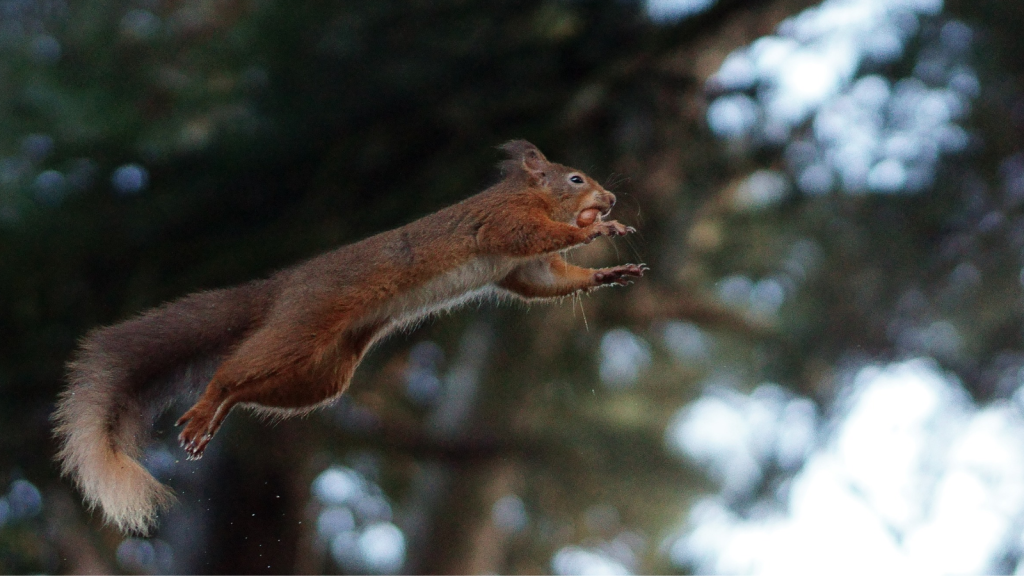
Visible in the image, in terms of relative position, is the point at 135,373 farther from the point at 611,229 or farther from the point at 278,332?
the point at 611,229

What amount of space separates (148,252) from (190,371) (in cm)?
175

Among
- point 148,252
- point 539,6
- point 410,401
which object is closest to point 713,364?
point 410,401

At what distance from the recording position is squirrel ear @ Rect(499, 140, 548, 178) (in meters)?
2.53

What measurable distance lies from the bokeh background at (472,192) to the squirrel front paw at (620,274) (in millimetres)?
39

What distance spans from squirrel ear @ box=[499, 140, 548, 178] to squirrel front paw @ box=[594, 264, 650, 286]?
36cm

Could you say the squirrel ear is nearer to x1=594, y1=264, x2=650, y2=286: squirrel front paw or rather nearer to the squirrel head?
the squirrel head

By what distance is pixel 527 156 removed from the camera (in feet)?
8.83

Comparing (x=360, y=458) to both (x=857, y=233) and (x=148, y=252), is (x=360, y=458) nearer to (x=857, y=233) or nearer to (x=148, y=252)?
(x=148, y=252)

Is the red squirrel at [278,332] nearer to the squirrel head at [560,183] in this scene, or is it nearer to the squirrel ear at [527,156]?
the squirrel ear at [527,156]

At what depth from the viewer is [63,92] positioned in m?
5.86

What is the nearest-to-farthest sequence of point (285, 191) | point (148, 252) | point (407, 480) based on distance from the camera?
point (285, 191) → point (148, 252) → point (407, 480)

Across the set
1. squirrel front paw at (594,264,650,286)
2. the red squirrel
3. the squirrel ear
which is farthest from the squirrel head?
squirrel front paw at (594,264,650,286)

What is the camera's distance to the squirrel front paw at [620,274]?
2.24 meters

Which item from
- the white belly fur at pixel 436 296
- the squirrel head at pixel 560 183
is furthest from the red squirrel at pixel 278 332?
the squirrel head at pixel 560 183
